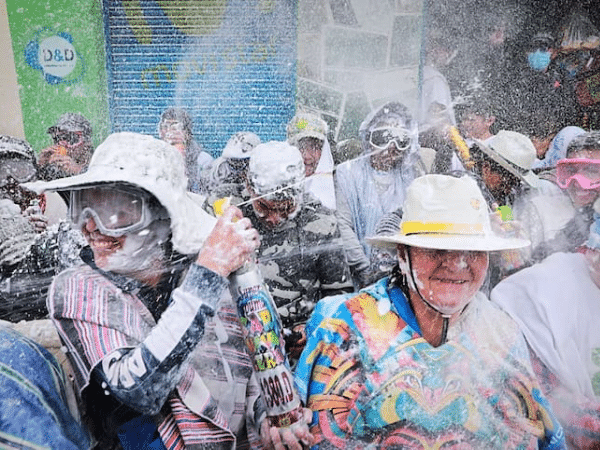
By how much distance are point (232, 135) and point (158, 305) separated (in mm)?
627

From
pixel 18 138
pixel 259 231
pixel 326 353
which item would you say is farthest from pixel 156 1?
pixel 326 353

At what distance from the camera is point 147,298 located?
51.4 inches

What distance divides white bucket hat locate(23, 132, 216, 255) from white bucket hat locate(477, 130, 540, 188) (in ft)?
3.26

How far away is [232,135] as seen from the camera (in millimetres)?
1706

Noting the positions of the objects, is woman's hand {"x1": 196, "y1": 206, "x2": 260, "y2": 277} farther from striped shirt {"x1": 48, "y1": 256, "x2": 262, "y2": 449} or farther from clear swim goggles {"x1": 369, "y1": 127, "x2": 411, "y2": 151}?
clear swim goggles {"x1": 369, "y1": 127, "x2": 411, "y2": 151}

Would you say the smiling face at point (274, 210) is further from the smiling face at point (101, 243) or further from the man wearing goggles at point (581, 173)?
the man wearing goggles at point (581, 173)

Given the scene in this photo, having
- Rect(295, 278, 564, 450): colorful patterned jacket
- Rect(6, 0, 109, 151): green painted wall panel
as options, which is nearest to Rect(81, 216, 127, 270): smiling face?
Rect(6, 0, 109, 151): green painted wall panel

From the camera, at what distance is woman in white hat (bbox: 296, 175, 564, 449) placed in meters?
1.37

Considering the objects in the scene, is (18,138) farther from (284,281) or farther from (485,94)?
(485,94)

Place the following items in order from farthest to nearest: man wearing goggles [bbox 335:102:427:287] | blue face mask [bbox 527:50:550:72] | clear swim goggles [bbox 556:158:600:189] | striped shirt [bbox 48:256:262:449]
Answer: blue face mask [bbox 527:50:550:72], clear swim goggles [bbox 556:158:600:189], man wearing goggles [bbox 335:102:427:287], striped shirt [bbox 48:256:262:449]

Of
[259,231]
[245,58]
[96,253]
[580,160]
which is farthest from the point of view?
[580,160]

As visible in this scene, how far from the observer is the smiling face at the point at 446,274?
136 centimetres

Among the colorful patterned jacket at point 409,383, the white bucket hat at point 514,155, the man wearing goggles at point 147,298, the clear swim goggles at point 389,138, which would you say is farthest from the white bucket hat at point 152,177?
the white bucket hat at point 514,155

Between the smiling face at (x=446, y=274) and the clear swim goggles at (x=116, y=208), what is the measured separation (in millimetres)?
658
